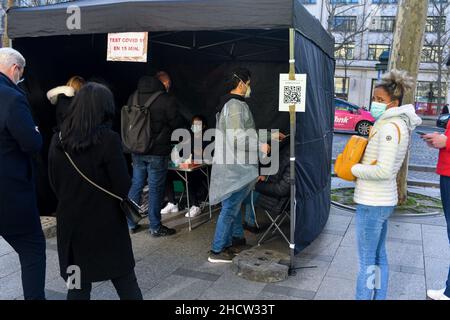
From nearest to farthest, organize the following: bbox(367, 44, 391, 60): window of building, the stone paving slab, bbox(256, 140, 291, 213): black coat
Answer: the stone paving slab → bbox(256, 140, 291, 213): black coat → bbox(367, 44, 391, 60): window of building

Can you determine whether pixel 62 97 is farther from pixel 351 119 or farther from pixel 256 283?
pixel 351 119

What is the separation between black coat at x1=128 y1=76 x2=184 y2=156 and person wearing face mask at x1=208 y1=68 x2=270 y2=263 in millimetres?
806

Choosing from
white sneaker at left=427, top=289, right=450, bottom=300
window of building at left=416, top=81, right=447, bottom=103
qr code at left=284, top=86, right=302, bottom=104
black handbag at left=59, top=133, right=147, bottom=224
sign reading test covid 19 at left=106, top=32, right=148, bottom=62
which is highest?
window of building at left=416, top=81, right=447, bottom=103

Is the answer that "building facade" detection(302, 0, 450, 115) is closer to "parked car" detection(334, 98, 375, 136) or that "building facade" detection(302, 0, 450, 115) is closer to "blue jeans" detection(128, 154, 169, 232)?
"parked car" detection(334, 98, 375, 136)

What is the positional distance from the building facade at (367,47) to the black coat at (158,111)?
3307 centimetres

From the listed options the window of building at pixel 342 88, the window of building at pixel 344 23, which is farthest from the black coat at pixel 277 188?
Answer: the window of building at pixel 342 88

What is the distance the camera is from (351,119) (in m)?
17.6

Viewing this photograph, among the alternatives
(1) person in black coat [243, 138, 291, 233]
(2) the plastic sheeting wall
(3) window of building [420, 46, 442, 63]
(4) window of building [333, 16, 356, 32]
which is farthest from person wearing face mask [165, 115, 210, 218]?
(4) window of building [333, 16, 356, 32]

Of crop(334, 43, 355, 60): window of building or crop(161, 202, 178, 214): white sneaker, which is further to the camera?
crop(334, 43, 355, 60): window of building


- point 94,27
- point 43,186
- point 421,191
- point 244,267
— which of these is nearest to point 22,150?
point 94,27

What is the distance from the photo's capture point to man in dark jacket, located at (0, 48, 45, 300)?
2691 millimetres

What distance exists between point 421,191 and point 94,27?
6.60m

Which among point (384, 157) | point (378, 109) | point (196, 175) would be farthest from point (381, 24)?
point (384, 157)

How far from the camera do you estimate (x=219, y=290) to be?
355cm
